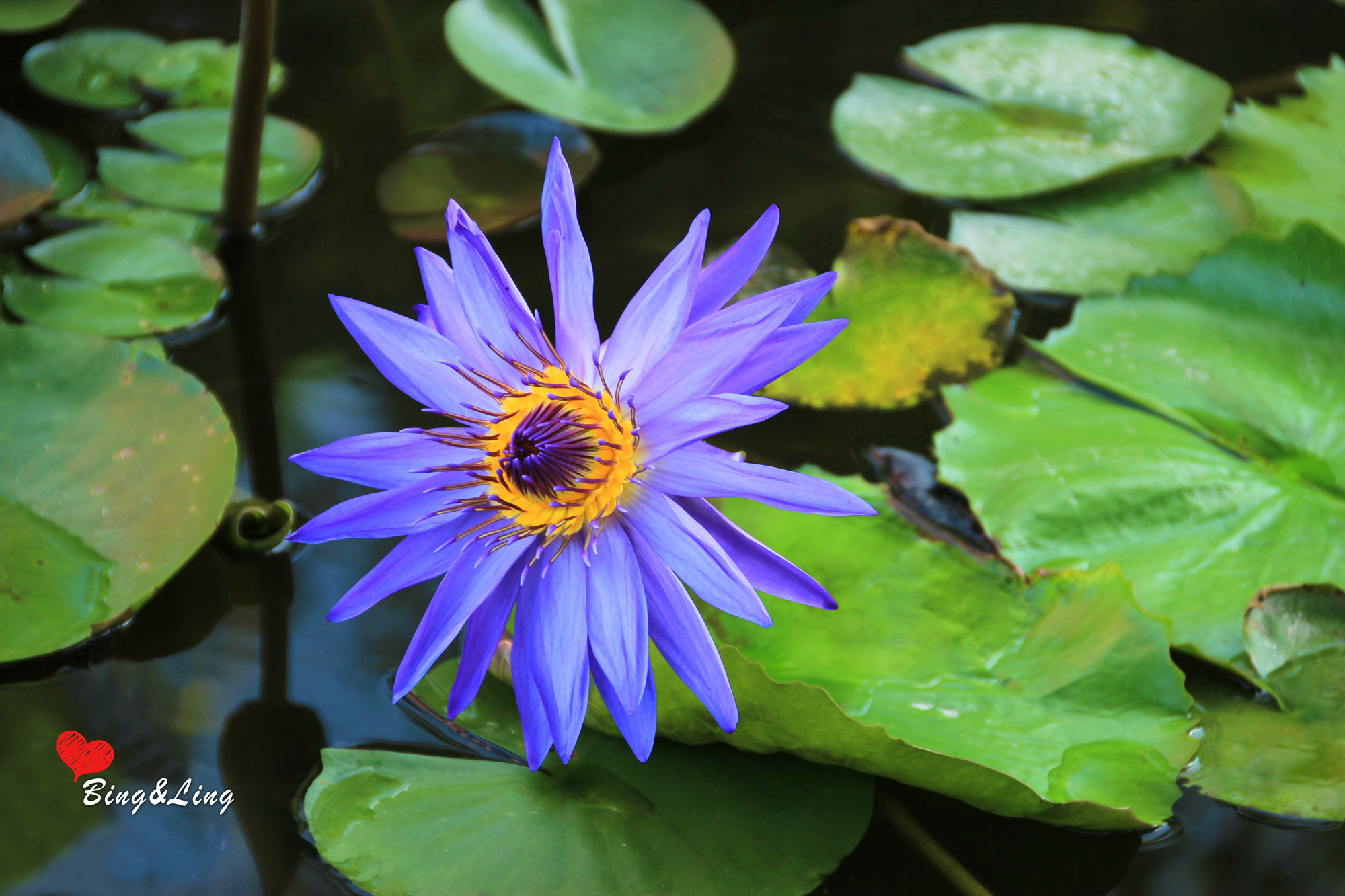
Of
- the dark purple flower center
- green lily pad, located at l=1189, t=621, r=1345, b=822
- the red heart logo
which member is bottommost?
the red heart logo

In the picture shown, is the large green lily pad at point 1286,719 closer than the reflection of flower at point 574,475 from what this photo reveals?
No

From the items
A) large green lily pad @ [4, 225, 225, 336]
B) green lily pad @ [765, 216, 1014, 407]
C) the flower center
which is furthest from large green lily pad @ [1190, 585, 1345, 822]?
large green lily pad @ [4, 225, 225, 336]

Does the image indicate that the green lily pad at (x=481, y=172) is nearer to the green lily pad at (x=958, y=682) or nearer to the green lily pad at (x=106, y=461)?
the green lily pad at (x=106, y=461)

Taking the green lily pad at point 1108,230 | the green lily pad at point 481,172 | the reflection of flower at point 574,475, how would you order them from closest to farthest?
the reflection of flower at point 574,475 → the green lily pad at point 1108,230 → the green lily pad at point 481,172

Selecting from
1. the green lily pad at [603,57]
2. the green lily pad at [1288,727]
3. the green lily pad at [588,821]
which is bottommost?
the green lily pad at [588,821]

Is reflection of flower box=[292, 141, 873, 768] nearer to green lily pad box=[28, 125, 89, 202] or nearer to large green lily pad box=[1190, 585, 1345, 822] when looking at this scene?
large green lily pad box=[1190, 585, 1345, 822]

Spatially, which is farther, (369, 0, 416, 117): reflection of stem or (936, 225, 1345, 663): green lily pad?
(369, 0, 416, 117): reflection of stem

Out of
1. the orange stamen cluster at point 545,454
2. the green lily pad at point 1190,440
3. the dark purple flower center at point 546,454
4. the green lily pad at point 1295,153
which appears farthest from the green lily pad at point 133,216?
the green lily pad at point 1295,153
